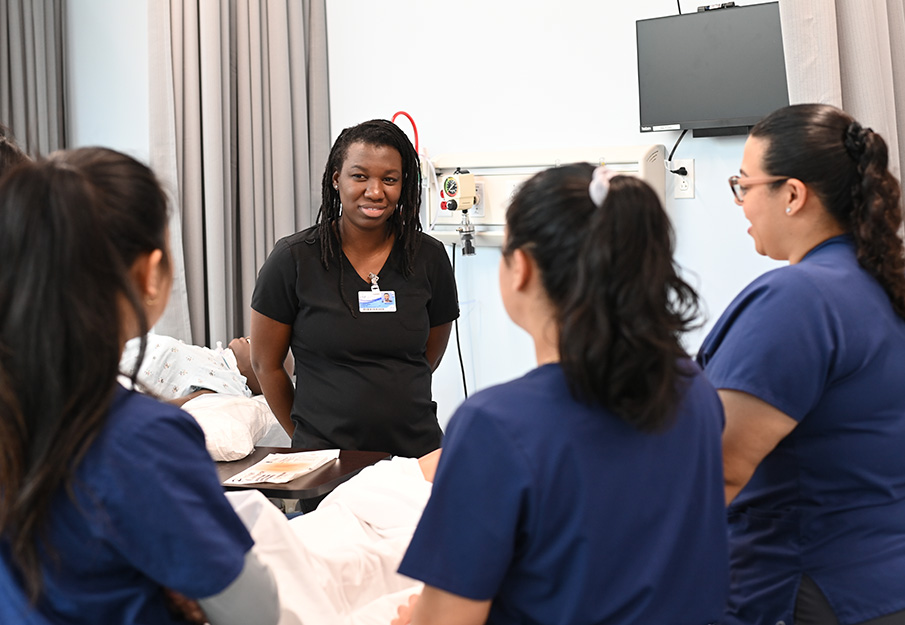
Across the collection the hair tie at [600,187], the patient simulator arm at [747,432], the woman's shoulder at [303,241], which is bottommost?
the patient simulator arm at [747,432]

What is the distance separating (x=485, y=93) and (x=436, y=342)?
129 cm

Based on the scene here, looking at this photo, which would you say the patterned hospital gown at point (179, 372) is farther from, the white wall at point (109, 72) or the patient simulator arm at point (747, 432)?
the patient simulator arm at point (747, 432)

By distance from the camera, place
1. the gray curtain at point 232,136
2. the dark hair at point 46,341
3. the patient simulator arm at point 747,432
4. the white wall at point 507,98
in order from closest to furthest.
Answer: the dark hair at point 46,341
the patient simulator arm at point 747,432
the white wall at point 507,98
the gray curtain at point 232,136

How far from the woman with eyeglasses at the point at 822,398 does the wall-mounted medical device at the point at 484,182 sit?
166 cm

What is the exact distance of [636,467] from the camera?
938mm

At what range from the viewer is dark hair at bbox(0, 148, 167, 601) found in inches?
34.0

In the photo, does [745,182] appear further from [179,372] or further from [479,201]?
[179,372]

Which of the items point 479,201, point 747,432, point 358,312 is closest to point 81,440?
point 747,432

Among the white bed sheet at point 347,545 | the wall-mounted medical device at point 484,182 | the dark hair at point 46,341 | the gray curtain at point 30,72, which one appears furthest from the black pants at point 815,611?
the gray curtain at point 30,72

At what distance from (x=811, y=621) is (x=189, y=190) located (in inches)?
106

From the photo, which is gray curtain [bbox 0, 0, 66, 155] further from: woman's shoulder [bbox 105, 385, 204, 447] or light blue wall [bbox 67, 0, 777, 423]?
woman's shoulder [bbox 105, 385, 204, 447]

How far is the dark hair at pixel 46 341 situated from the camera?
865 mm

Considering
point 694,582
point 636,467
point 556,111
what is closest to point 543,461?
point 636,467

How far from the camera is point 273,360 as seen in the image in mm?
2217
